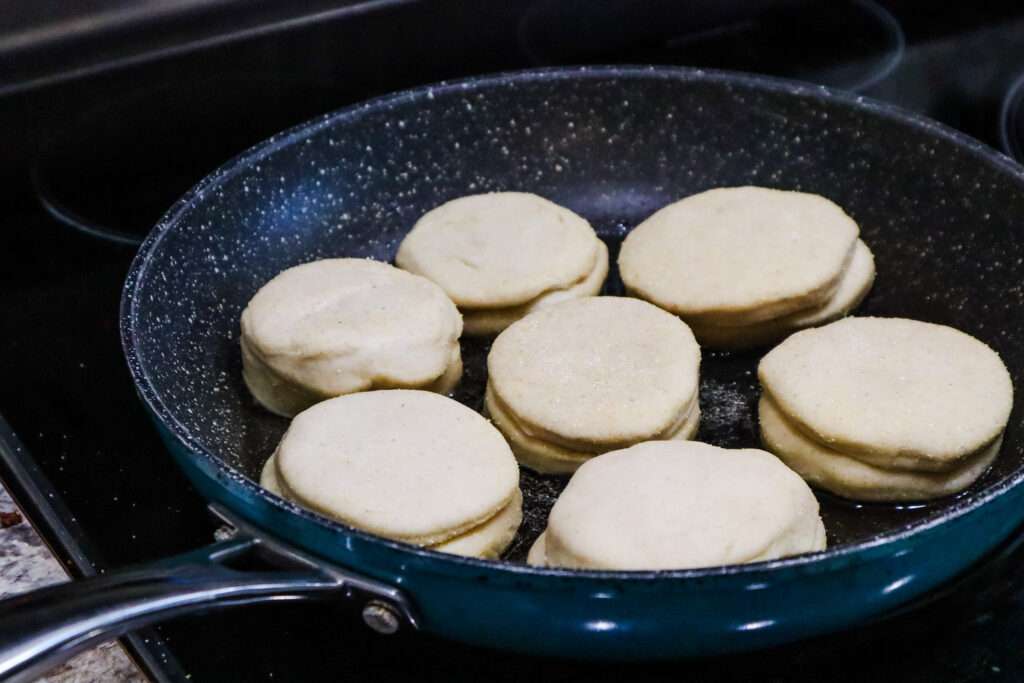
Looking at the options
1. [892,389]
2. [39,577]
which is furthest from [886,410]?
[39,577]

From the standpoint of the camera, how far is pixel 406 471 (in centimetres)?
96

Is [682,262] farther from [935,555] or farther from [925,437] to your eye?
[935,555]

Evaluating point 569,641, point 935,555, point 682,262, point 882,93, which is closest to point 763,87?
point 682,262

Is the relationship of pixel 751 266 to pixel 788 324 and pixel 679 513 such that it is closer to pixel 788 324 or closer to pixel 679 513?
pixel 788 324

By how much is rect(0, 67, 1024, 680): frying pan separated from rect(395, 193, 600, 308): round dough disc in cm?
7

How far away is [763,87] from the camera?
55.5 inches

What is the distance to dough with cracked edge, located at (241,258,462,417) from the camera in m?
1.11

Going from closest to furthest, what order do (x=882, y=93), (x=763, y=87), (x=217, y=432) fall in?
(x=217, y=432)
(x=763, y=87)
(x=882, y=93)

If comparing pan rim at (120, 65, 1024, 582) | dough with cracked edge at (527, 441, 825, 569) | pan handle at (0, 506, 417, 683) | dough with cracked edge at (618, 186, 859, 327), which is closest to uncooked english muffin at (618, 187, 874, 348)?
dough with cracked edge at (618, 186, 859, 327)

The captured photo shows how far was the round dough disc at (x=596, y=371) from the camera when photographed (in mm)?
1057

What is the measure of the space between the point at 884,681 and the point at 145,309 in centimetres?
74

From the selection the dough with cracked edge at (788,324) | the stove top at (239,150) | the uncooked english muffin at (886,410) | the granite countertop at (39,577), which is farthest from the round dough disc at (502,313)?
the granite countertop at (39,577)

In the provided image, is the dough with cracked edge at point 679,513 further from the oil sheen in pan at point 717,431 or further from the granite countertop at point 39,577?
the granite countertop at point 39,577

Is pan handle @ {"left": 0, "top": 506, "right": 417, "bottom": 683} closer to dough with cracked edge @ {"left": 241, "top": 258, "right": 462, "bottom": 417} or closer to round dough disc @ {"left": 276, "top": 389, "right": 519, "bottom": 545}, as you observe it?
round dough disc @ {"left": 276, "top": 389, "right": 519, "bottom": 545}
